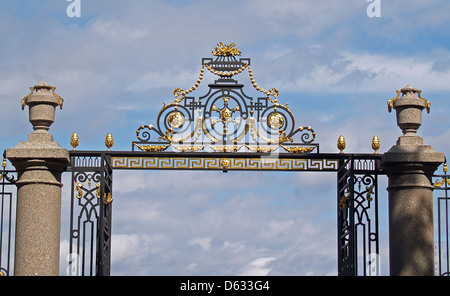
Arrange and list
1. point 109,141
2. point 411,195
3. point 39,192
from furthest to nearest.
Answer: point 109,141, point 411,195, point 39,192

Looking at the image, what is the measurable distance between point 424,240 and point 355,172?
1.55m

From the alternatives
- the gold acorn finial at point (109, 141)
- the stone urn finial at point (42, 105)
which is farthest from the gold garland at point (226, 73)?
the stone urn finial at point (42, 105)

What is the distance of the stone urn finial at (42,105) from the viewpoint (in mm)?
16797

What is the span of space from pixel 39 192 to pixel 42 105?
141 cm

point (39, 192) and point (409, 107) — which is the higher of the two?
point (409, 107)

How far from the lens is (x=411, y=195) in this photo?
16797mm

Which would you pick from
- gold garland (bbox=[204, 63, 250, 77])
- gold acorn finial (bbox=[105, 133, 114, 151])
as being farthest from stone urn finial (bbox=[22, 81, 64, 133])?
gold garland (bbox=[204, 63, 250, 77])

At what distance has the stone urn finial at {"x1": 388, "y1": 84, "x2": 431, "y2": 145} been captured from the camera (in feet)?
55.6

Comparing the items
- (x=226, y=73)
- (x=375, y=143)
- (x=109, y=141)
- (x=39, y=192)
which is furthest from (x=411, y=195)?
(x=39, y=192)

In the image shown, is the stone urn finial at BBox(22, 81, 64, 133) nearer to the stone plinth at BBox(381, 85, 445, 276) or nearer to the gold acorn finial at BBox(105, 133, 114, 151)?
the gold acorn finial at BBox(105, 133, 114, 151)

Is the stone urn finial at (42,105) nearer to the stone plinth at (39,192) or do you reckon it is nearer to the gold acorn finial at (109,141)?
the stone plinth at (39,192)

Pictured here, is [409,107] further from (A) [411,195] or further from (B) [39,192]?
(B) [39,192]

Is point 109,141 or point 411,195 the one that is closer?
point 411,195
